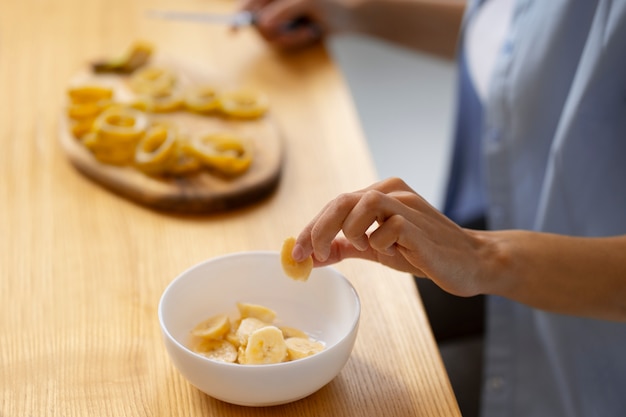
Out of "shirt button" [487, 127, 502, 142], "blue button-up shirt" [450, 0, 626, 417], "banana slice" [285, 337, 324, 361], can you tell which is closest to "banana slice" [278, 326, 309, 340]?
"banana slice" [285, 337, 324, 361]

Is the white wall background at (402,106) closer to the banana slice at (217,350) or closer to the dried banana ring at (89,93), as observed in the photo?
the dried banana ring at (89,93)

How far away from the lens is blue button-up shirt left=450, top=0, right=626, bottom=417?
101cm

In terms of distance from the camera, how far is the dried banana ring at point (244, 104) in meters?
1.32

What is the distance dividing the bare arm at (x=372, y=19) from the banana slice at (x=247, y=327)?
3.09 ft

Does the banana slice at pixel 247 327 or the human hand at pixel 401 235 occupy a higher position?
the human hand at pixel 401 235

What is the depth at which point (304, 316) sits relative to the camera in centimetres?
85

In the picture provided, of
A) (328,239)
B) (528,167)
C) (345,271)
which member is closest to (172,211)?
(345,271)

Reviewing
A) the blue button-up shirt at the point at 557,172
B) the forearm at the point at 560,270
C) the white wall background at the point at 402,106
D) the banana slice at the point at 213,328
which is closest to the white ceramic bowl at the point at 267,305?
the banana slice at the point at 213,328

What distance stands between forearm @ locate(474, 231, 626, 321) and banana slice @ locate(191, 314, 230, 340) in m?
0.27

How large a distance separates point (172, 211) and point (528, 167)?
1.73 feet

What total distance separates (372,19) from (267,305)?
3.11 feet

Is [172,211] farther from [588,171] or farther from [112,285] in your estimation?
[588,171]

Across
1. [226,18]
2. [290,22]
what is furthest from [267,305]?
[226,18]

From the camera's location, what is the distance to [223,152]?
3.92 feet
